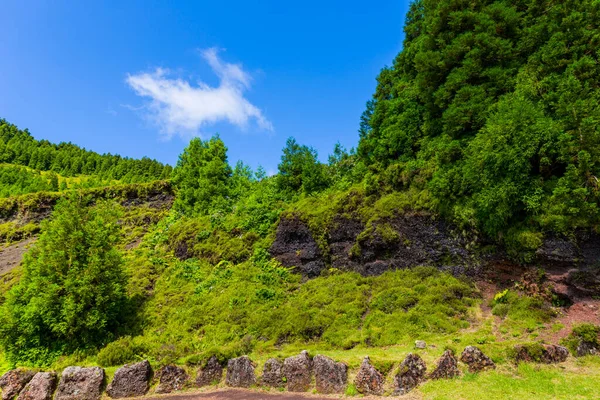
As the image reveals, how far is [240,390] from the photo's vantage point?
1305 cm

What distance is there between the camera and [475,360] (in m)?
11.7

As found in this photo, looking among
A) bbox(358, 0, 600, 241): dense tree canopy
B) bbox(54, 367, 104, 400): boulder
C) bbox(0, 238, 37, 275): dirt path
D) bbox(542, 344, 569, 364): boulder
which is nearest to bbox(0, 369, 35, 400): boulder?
bbox(54, 367, 104, 400): boulder

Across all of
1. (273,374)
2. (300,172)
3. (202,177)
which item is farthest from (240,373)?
(202,177)

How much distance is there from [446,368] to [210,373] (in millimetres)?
9039

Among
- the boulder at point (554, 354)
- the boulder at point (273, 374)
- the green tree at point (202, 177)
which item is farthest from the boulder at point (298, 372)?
the green tree at point (202, 177)

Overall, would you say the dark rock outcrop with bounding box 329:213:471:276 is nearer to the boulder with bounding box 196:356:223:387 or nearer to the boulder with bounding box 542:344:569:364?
the boulder with bounding box 542:344:569:364

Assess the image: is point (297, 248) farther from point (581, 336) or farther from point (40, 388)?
point (581, 336)

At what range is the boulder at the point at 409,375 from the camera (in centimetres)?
1130

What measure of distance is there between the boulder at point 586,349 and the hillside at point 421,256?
0.07 meters

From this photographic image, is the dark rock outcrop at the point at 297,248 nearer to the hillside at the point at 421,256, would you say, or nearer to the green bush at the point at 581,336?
the hillside at the point at 421,256

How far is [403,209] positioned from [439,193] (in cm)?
256

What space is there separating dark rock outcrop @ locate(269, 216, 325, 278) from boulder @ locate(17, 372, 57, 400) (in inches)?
586

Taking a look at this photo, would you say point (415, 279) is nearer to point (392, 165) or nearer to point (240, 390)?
point (392, 165)

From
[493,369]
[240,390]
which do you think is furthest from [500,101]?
[240,390]
